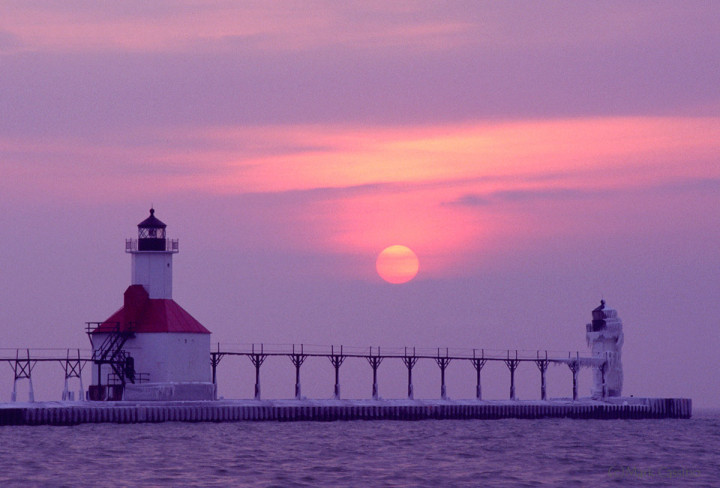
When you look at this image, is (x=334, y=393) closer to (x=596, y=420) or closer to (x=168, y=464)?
(x=596, y=420)

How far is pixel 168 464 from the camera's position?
215 ft

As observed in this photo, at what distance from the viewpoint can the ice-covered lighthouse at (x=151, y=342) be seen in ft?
318

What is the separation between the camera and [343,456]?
72500 mm

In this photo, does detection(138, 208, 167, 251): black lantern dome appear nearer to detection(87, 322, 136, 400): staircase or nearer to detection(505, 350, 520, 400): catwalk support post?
detection(87, 322, 136, 400): staircase

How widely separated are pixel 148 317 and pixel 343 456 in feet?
96.9

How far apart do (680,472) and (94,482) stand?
26.9 meters

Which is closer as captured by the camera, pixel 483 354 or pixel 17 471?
pixel 17 471

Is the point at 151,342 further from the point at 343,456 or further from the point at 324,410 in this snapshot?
the point at 343,456

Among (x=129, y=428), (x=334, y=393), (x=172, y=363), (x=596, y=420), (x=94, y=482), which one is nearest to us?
(x=94, y=482)

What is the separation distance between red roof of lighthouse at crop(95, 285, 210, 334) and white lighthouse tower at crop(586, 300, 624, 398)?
4093cm

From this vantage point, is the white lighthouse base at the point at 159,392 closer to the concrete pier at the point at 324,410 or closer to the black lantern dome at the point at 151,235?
the concrete pier at the point at 324,410

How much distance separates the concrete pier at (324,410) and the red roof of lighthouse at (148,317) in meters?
5.15

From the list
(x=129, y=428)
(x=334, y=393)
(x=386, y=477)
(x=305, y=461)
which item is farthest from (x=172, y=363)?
(x=386, y=477)

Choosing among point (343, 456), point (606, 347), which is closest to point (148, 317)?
→ point (343, 456)
